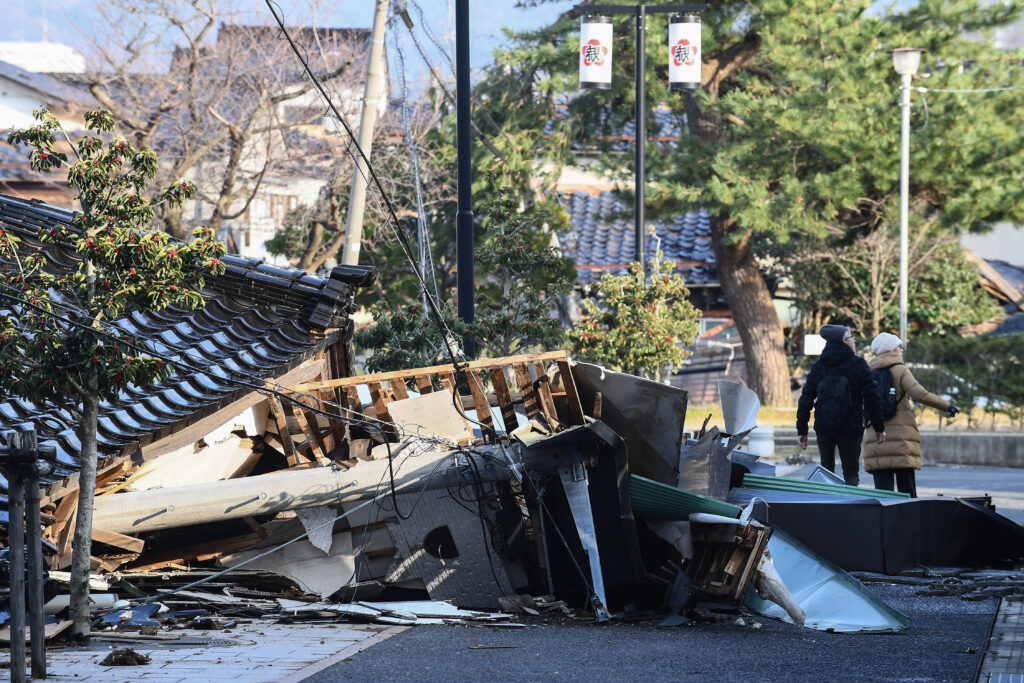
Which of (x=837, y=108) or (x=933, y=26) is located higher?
(x=933, y=26)

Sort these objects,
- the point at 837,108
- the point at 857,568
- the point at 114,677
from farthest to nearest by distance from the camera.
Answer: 1. the point at 837,108
2. the point at 857,568
3. the point at 114,677

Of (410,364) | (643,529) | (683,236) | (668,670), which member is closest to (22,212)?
(410,364)

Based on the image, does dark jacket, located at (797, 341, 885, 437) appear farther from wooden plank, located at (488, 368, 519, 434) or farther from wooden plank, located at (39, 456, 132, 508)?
wooden plank, located at (39, 456, 132, 508)

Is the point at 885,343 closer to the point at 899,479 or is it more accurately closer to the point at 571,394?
the point at 899,479

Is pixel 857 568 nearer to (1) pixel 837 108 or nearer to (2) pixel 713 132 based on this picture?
(1) pixel 837 108

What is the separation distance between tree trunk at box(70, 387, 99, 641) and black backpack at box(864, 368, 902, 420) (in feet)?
22.3

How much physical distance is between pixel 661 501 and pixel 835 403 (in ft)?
11.7

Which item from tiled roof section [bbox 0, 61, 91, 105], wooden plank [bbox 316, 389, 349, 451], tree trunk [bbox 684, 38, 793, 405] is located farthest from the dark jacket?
tiled roof section [bbox 0, 61, 91, 105]

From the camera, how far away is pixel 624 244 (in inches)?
1249

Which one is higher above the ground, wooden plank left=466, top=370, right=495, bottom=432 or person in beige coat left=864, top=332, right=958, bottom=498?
wooden plank left=466, top=370, right=495, bottom=432

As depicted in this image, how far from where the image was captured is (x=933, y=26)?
850 inches

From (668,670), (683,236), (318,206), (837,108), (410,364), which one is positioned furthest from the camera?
(683,236)

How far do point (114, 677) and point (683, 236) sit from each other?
1035 inches

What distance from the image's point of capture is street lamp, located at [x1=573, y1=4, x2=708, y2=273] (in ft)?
57.7
